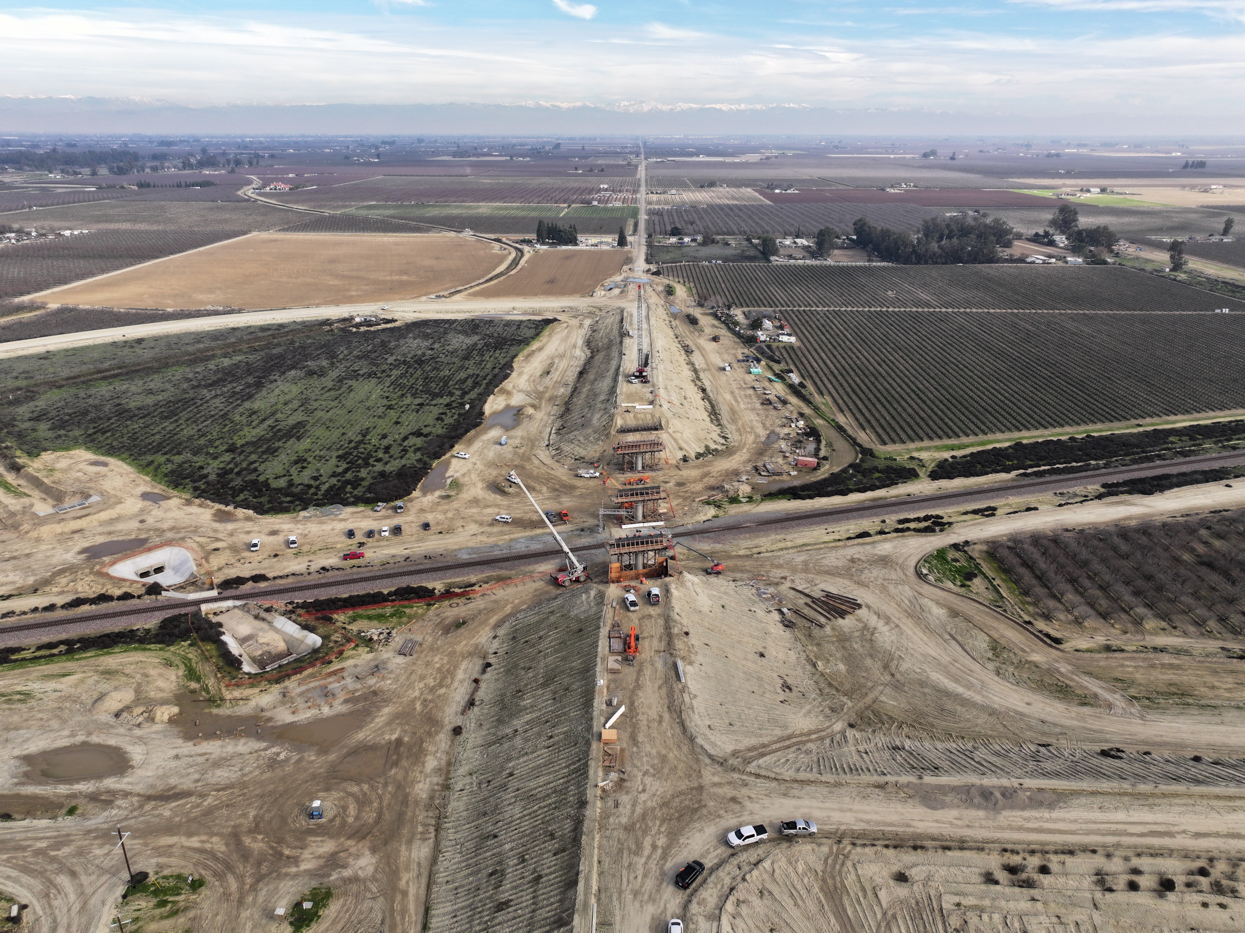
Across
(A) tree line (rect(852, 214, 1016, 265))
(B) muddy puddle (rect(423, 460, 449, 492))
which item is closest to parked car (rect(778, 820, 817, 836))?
(B) muddy puddle (rect(423, 460, 449, 492))

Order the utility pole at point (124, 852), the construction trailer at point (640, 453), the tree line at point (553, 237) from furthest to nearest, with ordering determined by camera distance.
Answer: the tree line at point (553, 237), the construction trailer at point (640, 453), the utility pole at point (124, 852)

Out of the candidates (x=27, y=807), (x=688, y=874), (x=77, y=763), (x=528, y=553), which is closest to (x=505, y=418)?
(x=528, y=553)

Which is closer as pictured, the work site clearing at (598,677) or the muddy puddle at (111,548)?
the work site clearing at (598,677)

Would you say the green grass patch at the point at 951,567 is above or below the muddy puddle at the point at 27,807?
above

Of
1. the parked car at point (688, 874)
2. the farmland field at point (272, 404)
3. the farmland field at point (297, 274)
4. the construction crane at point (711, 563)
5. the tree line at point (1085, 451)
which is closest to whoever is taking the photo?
the parked car at point (688, 874)

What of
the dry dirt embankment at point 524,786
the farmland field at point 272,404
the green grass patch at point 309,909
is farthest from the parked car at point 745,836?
the farmland field at point 272,404

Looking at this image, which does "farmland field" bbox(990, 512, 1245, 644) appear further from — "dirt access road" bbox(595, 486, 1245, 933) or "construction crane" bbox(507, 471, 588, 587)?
"construction crane" bbox(507, 471, 588, 587)

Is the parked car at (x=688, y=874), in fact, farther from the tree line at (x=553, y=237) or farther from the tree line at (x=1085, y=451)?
the tree line at (x=553, y=237)
